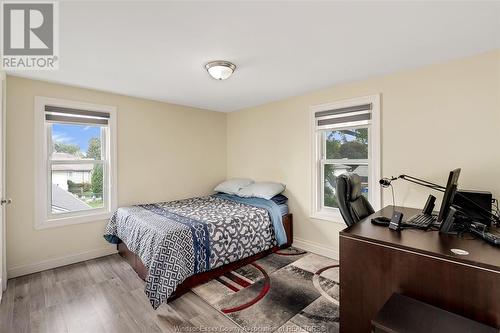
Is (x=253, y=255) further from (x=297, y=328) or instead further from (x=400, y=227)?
(x=400, y=227)

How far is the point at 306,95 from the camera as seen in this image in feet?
11.3

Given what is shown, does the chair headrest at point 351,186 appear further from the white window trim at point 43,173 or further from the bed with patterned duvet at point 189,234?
the white window trim at point 43,173

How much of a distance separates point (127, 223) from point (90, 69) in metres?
1.74

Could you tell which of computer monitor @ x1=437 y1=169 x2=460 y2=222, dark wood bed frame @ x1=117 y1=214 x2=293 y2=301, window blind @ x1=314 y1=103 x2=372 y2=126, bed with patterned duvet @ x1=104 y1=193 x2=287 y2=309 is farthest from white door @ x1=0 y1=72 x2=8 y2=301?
computer monitor @ x1=437 y1=169 x2=460 y2=222

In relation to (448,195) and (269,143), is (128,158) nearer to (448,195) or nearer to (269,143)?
(269,143)

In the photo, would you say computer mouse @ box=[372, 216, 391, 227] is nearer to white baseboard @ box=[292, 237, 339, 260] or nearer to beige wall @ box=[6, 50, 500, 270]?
beige wall @ box=[6, 50, 500, 270]

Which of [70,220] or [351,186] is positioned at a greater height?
[351,186]

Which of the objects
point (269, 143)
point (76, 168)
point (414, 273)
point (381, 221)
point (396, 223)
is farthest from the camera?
point (269, 143)

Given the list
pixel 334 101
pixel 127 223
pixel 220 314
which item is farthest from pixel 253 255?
pixel 334 101

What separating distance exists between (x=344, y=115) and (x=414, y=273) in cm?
208

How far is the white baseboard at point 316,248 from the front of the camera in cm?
314

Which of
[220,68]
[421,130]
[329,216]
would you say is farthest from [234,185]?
[421,130]

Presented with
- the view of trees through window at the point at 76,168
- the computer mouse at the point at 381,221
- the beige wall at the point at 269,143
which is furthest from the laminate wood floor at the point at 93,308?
the computer mouse at the point at 381,221

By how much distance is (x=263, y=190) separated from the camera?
11.7ft
